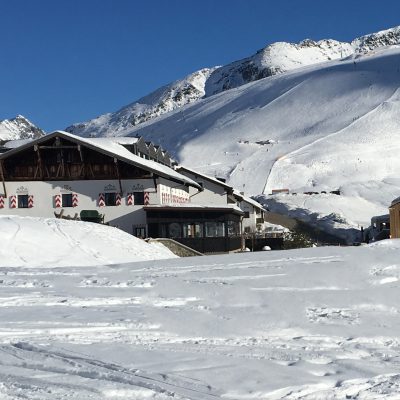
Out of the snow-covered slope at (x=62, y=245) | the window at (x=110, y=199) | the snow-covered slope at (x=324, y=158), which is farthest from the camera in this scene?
the snow-covered slope at (x=324, y=158)

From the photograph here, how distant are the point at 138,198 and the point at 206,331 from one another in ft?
105

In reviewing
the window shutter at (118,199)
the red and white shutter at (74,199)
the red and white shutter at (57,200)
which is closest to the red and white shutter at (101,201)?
the window shutter at (118,199)

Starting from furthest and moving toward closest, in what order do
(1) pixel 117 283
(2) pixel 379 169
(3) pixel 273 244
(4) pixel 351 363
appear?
(2) pixel 379 169
(3) pixel 273 244
(1) pixel 117 283
(4) pixel 351 363

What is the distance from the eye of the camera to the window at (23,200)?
1646 inches

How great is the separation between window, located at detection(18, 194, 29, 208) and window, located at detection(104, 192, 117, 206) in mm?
5026

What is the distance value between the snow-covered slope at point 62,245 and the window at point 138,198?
14.4 m

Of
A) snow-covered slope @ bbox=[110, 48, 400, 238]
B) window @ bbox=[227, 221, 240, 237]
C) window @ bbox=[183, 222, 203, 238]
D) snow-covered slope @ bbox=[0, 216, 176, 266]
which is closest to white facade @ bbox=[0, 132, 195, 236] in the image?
window @ bbox=[183, 222, 203, 238]

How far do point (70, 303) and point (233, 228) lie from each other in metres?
32.5

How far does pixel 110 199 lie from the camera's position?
4128 centimetres

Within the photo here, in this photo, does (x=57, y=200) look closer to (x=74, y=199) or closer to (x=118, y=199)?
(x=74, y=199)

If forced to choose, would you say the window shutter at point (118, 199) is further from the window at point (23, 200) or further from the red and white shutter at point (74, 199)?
the window at point (23, 200)

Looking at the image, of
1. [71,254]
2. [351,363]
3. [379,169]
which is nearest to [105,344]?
[351,363]

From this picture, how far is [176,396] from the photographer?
6.18m

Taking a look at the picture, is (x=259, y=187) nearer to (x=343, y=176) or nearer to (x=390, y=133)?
(x=343, y=176)
